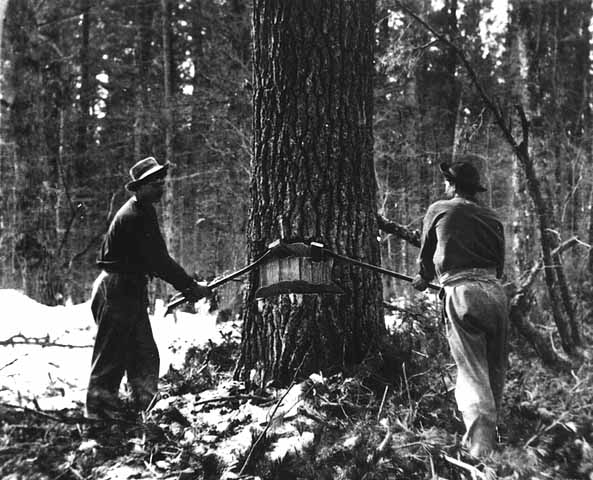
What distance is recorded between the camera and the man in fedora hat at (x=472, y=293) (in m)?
3.54

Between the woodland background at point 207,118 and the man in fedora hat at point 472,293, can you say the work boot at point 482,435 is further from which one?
the woodland background at point 207,118

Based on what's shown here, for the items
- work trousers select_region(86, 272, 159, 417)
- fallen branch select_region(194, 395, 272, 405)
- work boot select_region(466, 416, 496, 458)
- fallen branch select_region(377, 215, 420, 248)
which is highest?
fallen branch select_region(377, 215, 420, 248)

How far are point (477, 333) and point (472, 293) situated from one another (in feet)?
0.91

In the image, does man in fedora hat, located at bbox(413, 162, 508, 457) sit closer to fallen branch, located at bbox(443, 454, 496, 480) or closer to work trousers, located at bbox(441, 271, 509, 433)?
work trousers, located at bbox(441, 271, 509, 433)

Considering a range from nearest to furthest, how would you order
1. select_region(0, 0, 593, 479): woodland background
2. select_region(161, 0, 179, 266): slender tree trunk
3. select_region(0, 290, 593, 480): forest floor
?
select_region(0, 290, 593, 480): forest floor → select_region(0, 0, 593, 479): woodland background → select_region(161, 0, 179, 266): slender tree trunk

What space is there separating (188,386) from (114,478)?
1356 mm

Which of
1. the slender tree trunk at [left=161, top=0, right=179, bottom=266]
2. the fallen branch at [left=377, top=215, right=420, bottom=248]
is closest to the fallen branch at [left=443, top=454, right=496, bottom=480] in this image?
the fallen branch at [left=377, top=215, right=420, bottom=248]

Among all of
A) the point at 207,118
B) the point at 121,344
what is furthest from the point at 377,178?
the point at 121,344

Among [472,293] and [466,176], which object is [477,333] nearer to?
[472,293]

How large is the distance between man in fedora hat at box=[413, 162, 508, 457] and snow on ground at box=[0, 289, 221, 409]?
7.82 ft

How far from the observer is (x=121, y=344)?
13.4 feet

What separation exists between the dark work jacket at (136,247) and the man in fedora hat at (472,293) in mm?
2005

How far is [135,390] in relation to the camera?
413 centimetres

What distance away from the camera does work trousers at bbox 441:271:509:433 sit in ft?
11.8
